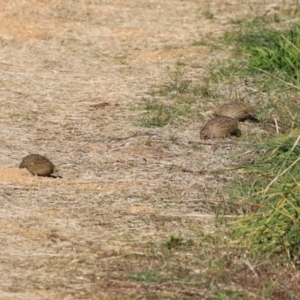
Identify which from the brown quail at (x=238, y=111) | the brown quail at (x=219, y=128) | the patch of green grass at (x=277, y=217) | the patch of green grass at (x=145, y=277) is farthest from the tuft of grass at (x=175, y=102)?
the patch of green grass at (x=145, y=277)

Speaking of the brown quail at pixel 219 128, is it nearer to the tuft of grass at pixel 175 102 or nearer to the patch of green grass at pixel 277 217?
the tuft of grass at pixel 175 102

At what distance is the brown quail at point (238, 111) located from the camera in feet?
25.0

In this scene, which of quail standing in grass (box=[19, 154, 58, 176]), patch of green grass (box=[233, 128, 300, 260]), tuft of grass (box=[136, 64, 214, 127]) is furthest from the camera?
tuft of grass (box=[136, 64, 214, 127])

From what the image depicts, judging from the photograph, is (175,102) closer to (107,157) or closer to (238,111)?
(238,111)

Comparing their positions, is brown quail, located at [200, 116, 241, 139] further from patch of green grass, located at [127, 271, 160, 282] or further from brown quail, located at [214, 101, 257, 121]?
patch of green grass, located at [127, 271, 160, 282]

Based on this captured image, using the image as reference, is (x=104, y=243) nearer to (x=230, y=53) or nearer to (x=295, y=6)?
(x=230, y=53)

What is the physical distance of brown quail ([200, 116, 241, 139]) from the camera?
23.8 feet

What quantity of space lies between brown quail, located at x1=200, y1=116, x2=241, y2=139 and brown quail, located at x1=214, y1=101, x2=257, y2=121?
0.19 m

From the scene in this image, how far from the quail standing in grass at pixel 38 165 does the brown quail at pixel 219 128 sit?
119cm

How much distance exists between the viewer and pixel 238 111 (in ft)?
25.0

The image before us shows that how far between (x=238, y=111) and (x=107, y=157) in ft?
3.75

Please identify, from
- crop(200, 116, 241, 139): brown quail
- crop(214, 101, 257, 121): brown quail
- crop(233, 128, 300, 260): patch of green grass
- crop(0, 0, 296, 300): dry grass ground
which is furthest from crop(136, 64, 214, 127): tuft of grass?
crop(233, 128, 300, 260): patch of green grass

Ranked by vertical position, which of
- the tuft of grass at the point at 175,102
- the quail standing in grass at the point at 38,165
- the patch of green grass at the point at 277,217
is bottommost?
the tuft of grass at the point at 175,102

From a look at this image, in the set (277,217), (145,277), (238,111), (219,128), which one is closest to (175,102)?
(238,111)
